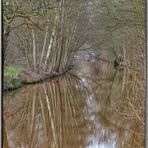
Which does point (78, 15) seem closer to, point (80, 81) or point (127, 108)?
point (80, 81)

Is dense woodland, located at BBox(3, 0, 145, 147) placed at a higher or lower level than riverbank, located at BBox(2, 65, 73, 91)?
higher

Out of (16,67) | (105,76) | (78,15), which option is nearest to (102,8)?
(78,15)

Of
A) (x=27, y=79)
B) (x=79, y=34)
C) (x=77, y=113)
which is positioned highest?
(x=79, y=34)

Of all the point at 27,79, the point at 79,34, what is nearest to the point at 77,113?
the point at 27,79

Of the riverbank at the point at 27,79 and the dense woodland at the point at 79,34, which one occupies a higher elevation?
the dense woodland at the point at 79,34

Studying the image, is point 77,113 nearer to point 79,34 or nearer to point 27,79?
point 27,79

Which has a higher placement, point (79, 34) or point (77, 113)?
point (79, 34)

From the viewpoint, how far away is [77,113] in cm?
174

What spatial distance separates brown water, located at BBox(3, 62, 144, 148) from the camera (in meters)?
1.61

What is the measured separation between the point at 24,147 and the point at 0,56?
0.54 metres

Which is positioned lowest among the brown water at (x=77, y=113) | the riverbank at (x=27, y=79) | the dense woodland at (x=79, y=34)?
the brown water at (x=77, y=113)

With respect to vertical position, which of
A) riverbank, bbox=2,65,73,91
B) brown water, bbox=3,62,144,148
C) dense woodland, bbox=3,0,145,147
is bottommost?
brown water, bbox=3,62,144,148

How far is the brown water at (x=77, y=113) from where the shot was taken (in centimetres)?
161

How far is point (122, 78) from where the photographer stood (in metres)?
1.75
